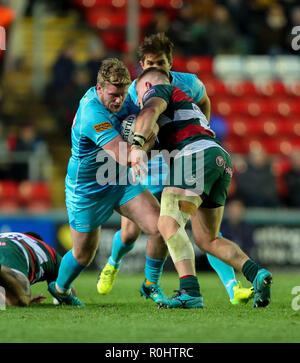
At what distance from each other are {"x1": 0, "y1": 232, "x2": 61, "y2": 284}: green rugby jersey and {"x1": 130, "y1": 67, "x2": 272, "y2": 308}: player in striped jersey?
4.16 ft

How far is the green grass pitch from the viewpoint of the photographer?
13.8ft

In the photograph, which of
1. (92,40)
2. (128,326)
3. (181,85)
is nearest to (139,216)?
(181,85)

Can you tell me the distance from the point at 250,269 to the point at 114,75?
5.77 feet

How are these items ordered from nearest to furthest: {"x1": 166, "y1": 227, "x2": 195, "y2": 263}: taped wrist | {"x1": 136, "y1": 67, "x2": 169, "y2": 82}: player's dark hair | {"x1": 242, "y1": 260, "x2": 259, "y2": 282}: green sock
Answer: {"x1": 166, "y1": 227, "x2": 195, "y2": 263}: taped wrist → {"x1": 242, "y1": 260, "x2": 259, "y2": 282}: green sock → {"x1": 136, "y1": 67, "x2": 169, "y2": 82}: player's dark hair

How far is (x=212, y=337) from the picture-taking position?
4.21 metres

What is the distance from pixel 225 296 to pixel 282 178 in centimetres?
639

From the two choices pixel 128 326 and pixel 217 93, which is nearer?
pixel 128 326

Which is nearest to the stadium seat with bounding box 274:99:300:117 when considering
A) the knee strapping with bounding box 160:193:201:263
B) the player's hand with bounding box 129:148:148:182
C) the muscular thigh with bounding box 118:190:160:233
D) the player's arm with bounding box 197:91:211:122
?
the player's arm with bounding box 197:91:211:122

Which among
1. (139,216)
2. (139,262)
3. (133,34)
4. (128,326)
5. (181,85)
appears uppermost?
(133,34)

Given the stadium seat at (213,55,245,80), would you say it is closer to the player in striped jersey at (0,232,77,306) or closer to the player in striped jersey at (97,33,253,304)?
the player in striped jersey at (97,33,253,304)

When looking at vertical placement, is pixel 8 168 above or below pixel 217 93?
below

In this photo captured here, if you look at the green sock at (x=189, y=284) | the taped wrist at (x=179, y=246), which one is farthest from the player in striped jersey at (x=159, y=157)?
the taped wrist at (x=179, y=246)

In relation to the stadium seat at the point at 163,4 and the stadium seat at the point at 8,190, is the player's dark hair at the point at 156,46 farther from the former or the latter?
the stadium seat at the point at 163,4
